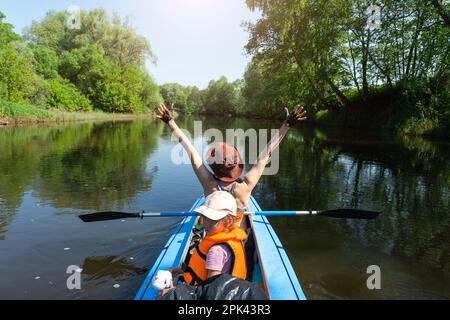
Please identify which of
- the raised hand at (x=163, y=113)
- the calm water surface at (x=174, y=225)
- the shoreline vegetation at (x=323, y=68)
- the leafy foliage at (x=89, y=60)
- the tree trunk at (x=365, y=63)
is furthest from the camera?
the leafy foliage at (x=89, y=60)

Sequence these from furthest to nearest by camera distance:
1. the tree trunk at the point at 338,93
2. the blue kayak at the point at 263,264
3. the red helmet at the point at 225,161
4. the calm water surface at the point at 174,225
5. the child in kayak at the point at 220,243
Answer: the tree trunk at the point at 338,93 → the calm water surface at the point at 174,225 → the red helmet at the point at 225,161 → the blue kayak at the point at 263,264 → the child in kayak at the point at 220,243

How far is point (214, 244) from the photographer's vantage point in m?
2.70

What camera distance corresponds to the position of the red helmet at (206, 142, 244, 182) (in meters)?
3.41

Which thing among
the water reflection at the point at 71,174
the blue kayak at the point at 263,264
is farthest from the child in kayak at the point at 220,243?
the water reflection at the point at 71,174

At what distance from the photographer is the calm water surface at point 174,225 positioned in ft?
15.3

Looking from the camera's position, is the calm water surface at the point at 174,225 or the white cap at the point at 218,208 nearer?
the white cap at the point at 218,208

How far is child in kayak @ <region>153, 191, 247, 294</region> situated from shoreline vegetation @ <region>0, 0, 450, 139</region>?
22250 mm

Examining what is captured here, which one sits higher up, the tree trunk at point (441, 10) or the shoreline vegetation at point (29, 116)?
the tree trunk at point (441, 10)

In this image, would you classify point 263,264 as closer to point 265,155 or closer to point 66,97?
point 265,155

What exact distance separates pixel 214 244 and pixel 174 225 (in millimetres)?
3959

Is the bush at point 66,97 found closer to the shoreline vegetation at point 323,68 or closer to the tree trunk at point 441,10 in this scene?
the shoreline vegetation at point 323,68

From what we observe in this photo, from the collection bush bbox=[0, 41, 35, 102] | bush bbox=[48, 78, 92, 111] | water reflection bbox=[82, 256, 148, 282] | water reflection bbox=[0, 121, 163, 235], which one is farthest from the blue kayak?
bush bbox=[48, 78, 92, 111]

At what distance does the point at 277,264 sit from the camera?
12.9ft
